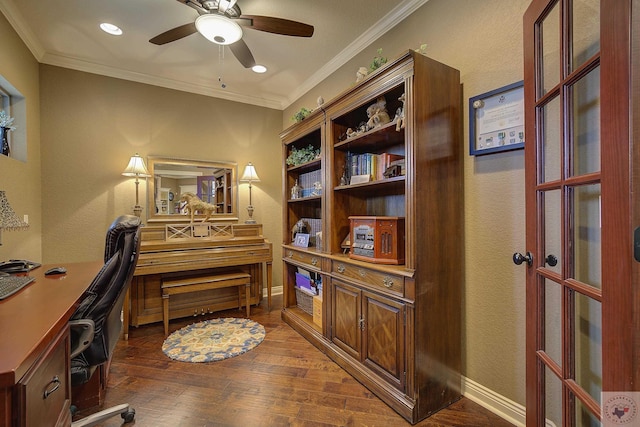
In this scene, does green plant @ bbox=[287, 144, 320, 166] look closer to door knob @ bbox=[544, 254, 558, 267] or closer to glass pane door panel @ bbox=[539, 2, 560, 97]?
glass pane door panel @ bbox=[539, 2, 560, 97]

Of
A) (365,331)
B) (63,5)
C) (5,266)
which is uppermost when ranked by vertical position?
(63,5)

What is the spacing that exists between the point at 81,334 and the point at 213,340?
1.53m

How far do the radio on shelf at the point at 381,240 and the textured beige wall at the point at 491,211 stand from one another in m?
0.44

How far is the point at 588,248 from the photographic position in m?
1.00

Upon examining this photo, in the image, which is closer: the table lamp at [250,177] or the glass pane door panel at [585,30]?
the glass pane door panel at [585,30]

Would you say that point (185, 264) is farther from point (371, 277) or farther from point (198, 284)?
point (371, 277)

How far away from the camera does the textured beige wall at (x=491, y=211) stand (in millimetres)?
1590

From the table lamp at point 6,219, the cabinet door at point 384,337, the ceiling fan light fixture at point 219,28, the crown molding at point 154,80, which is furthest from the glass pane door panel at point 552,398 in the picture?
the crown molding at point 154,80

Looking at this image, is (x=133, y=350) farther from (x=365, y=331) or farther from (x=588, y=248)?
(x=588, y=248)

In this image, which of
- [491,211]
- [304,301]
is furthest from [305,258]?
[491,211]

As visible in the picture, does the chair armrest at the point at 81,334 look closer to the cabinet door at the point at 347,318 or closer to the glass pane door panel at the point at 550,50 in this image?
the cabinet door at the point at 347,318

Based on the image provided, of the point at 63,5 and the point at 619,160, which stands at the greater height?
the point at 63,5

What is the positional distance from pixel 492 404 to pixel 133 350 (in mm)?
2831

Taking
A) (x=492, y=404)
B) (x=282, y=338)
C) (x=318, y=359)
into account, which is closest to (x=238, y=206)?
(x=282, y=338)
